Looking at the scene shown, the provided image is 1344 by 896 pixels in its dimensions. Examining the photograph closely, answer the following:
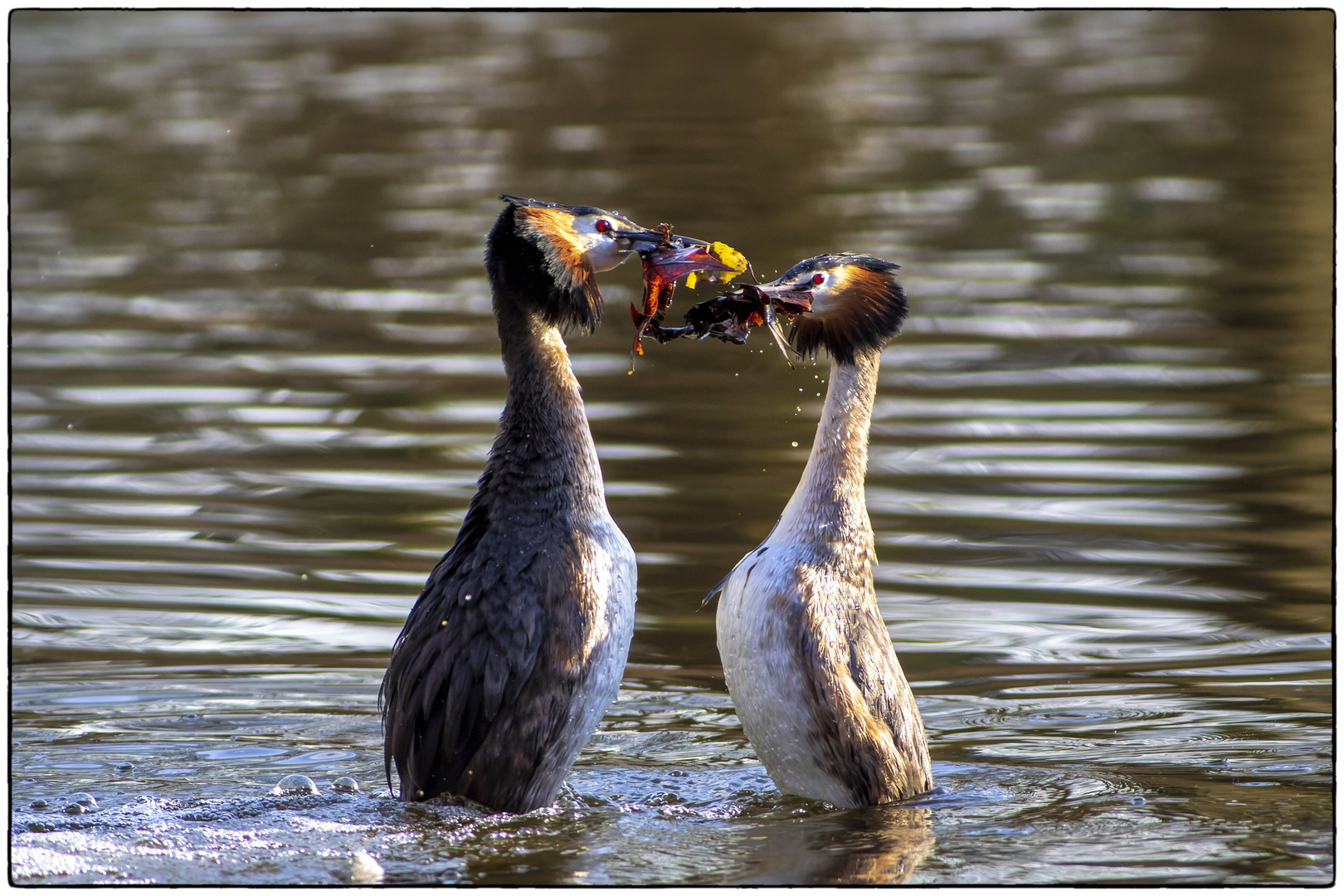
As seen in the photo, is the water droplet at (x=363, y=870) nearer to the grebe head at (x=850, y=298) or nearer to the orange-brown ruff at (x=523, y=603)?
the orange-brown ruff at (x=523, y=603)

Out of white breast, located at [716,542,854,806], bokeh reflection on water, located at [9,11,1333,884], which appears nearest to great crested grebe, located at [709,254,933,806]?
white breast, located at [716,542,854,806]

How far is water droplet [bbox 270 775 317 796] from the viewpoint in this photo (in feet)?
21.0

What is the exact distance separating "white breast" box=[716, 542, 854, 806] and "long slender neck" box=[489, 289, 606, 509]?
0.64 metres

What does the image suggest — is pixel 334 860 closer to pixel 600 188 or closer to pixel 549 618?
pixel 549 618

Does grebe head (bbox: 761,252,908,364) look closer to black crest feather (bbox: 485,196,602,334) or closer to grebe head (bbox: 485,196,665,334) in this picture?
grebe head (bbox: 485,196,665,334)

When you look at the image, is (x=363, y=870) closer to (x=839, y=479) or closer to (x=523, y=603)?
(x=523, y=603)

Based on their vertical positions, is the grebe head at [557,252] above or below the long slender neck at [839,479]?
above

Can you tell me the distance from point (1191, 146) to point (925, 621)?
13.0 m

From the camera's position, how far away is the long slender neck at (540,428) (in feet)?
20.7

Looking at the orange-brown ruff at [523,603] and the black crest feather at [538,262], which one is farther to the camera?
the black crest feather at [538,262]

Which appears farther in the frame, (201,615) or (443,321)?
(443,321)

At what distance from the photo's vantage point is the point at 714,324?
664cm

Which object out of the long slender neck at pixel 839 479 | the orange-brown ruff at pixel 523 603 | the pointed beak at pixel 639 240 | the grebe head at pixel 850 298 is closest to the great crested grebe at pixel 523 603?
the orange-brown ruff at pixel 523 603

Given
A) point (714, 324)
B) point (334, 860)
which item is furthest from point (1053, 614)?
point (334, 860)
